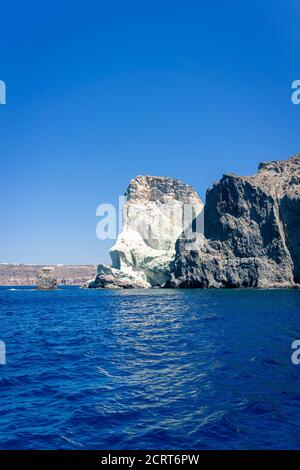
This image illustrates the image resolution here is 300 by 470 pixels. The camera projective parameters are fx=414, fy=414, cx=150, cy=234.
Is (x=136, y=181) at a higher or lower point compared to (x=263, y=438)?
higher

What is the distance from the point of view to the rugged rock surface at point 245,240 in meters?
105

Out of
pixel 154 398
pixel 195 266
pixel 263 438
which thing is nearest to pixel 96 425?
pixel 154 398

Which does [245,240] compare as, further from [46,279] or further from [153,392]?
[153,392]

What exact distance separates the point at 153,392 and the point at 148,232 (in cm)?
12634

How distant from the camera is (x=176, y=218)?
150 meters

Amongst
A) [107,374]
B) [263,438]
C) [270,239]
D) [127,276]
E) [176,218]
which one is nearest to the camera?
[263,438]

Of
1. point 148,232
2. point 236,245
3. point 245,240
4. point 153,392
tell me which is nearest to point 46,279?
point 148,232

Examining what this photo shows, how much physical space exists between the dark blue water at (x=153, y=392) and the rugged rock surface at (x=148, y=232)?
338 feet

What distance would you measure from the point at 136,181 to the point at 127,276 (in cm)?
4692

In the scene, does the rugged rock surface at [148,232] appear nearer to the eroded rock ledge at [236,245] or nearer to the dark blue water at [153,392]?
the eroded rock ledge at [236,245]

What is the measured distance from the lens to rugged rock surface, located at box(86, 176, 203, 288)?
132 meters

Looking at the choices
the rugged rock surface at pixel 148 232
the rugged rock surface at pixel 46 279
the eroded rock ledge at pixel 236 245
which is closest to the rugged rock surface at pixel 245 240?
the eroded rock ledge at pixel 236 245
